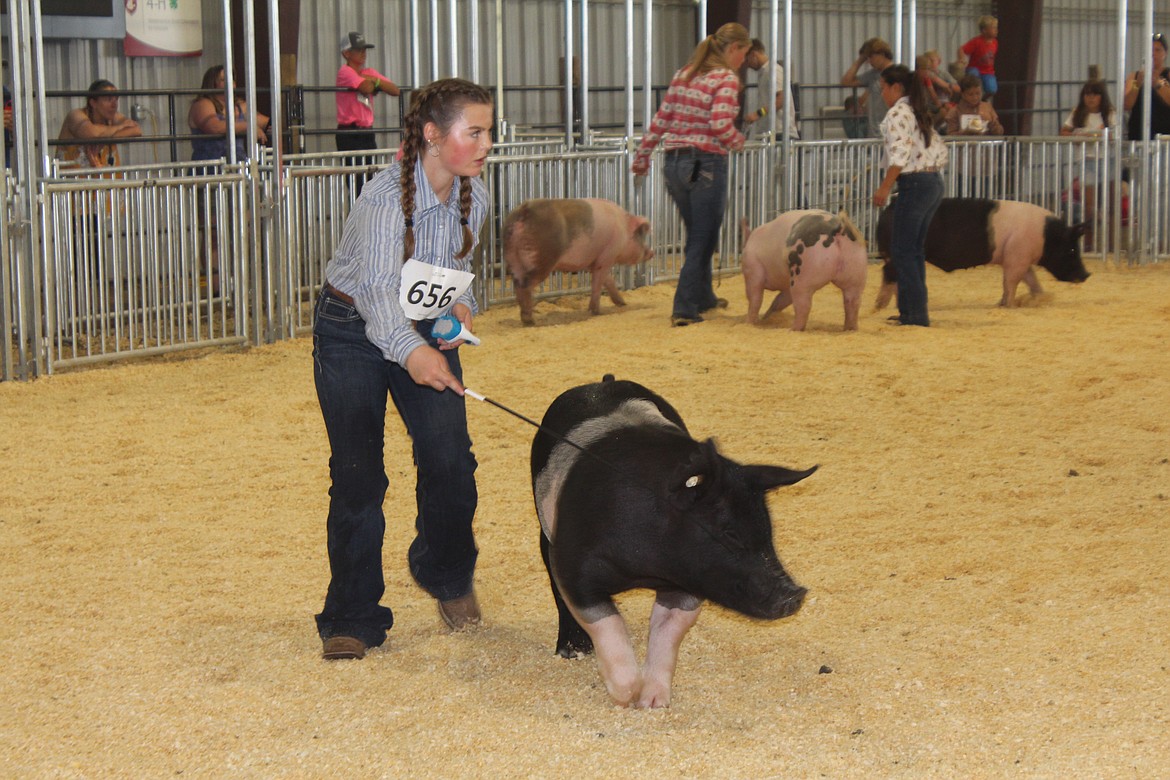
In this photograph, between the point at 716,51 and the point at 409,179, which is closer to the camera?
the point at 409,179

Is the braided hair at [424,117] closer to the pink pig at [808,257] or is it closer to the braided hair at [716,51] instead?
the pink pig at [808,257]

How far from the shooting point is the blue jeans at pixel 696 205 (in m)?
9.27

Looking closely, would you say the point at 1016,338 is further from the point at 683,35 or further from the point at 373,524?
the point at 683,35

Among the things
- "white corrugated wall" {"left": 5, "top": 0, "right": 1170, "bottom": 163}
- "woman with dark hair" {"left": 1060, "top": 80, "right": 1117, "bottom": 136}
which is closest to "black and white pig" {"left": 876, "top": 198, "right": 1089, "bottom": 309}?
"white corrugated wall" {"left": 5, "top": 0, "right": 1170, "bottom": 163}

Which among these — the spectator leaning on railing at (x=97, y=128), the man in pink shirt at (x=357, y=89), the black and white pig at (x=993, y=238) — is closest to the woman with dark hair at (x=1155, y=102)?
the black and white pig at (x=993, y=238)

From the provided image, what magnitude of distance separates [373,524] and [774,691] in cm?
111

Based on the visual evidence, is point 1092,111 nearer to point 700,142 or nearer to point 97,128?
point 700,142

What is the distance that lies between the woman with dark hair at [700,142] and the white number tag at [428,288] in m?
5.79

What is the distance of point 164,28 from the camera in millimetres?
12031

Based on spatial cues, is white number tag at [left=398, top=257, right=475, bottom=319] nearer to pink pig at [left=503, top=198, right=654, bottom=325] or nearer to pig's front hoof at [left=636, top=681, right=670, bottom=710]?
pig's front hoof at [left=636, top=681, right=670, bottom=710]

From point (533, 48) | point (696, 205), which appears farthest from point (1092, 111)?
point (696, 205)

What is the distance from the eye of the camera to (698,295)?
9625 millimetres

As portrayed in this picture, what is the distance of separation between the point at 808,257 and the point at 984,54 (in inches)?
361

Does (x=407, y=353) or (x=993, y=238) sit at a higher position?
(x=993, y=238)
